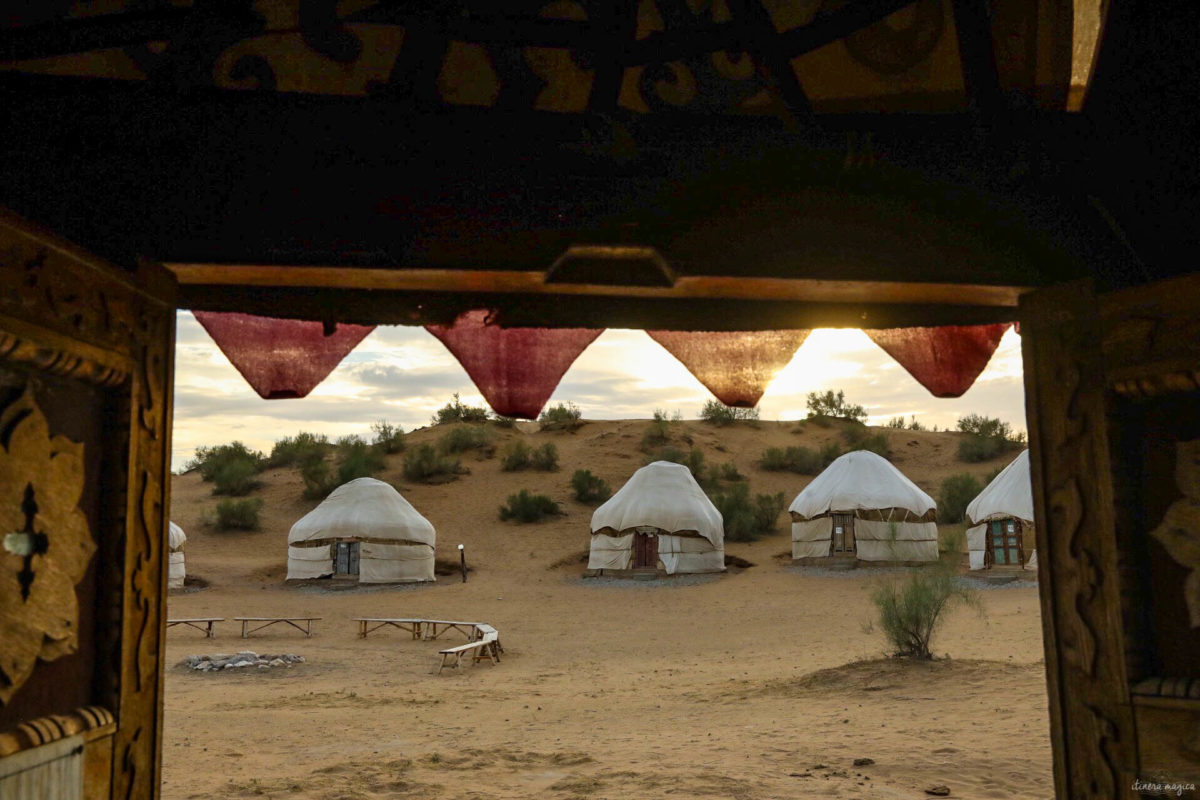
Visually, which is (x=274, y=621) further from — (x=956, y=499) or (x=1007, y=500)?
(x=956, y=499)

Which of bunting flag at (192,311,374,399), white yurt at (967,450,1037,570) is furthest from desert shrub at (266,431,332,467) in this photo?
bunting flag at (192,311,374,399)

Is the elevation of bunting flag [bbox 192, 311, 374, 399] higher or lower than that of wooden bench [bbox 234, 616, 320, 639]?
higher

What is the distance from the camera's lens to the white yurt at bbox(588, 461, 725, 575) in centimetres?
1755

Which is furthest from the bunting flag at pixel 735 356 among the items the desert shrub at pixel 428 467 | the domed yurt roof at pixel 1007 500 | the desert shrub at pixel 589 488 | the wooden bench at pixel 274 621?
the desert shrub at pixel 428 467

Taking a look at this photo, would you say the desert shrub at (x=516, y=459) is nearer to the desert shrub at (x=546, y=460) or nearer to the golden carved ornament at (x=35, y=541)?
the desert shrub at (x=546, y=460)

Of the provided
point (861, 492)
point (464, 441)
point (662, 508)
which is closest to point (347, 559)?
point (662, 508)

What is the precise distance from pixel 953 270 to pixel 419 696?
24.0ft

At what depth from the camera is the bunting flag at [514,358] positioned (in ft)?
8.51

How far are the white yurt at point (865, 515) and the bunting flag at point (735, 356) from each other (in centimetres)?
1507

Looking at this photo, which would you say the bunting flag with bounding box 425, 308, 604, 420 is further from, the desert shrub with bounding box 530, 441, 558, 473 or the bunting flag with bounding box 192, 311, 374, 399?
the desert shrub with bounding box 530, 441, 558, 473

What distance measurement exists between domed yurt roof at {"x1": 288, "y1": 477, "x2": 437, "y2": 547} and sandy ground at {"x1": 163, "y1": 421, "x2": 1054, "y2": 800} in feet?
3.34

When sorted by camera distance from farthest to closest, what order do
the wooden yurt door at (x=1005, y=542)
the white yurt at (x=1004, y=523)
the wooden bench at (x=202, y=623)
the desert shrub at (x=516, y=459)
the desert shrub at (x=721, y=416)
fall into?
the desert shrub at (x=721, y=416) → the desert shrub at (x=516, y=459) → the wooden yurt door at (x=1005, y=542) → the white yurt at (x=1004, y=523) → the wooden bench at (x=202, y=623)

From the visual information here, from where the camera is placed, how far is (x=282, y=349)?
2.51m

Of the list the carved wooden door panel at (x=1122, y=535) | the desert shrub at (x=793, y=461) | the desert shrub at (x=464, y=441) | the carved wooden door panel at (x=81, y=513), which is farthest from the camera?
the desert shrub at (x=464, y=441)
